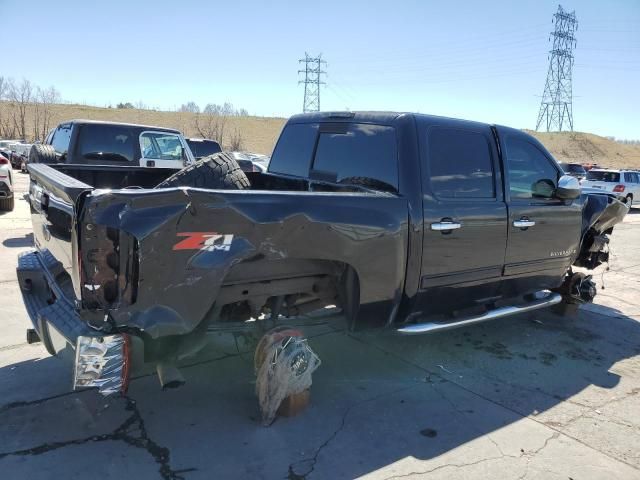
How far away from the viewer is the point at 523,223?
456 cm

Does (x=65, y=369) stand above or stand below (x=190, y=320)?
below

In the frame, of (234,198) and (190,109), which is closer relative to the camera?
(234,198)

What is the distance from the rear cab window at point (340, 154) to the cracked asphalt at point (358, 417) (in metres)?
1.58

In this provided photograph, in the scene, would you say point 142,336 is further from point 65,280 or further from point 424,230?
point 424,230

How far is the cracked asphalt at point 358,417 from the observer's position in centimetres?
294

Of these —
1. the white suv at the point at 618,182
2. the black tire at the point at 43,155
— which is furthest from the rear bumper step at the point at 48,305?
the white suv at the point at 618,182

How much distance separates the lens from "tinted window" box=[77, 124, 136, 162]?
30.3 feet

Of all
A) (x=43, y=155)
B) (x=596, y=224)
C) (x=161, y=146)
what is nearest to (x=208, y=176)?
(x=596, y=224)

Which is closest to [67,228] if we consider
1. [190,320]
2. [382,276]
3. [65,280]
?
[65,280]

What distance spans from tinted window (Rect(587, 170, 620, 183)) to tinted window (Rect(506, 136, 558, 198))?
767 inches

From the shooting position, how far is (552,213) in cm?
491

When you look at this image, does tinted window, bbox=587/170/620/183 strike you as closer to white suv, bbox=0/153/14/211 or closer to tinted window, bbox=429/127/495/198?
tinted window, bbox=429/127/495/198

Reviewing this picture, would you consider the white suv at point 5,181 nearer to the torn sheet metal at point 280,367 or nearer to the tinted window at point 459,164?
the torn sheet metal at point 280,367

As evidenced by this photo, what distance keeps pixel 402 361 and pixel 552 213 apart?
203 cm
